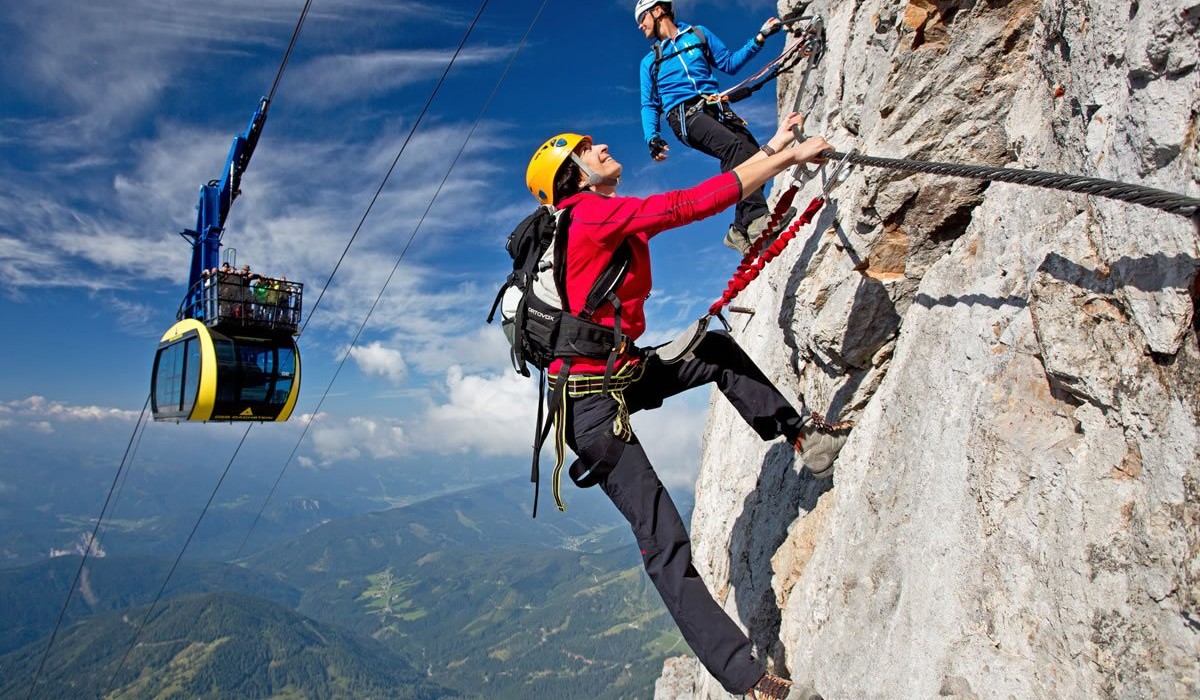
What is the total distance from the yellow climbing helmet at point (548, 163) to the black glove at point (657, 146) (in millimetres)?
4925

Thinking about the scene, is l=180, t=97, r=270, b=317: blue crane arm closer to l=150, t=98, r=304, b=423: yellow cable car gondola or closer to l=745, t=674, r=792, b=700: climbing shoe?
l=150, t=98, r=304, b=423: yellow cable car gondola

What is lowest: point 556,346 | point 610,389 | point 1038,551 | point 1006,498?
point 1038,551

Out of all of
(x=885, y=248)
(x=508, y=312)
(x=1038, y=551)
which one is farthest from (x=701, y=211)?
(x=1038, y=551)

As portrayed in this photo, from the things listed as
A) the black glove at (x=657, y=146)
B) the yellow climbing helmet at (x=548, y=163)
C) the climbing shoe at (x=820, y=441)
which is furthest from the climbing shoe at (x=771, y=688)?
the black glove at (x=657, y=146)

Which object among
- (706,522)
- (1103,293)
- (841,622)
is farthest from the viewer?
(706,522)

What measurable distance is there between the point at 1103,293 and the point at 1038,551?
148 cm

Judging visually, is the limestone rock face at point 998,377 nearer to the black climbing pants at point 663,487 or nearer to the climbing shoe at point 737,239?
the black climbing pants at point 663,487

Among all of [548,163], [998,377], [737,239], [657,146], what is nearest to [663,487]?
[998,377]

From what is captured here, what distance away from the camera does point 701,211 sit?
5035 mm

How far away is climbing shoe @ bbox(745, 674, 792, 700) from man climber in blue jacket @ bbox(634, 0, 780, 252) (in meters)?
6.36

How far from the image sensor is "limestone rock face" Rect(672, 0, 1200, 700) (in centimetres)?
315

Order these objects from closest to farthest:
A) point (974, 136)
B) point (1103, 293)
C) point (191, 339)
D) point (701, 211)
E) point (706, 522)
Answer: point (1103, 293) < point (701, 211) < point (974, 136) < point (706, 522) < point (191, 339)

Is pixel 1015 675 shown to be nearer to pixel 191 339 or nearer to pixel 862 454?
pixel 862 454

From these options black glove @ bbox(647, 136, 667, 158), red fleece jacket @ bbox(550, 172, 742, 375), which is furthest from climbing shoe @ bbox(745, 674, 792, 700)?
black glove @ bbox(647, 136, 667, 158)
